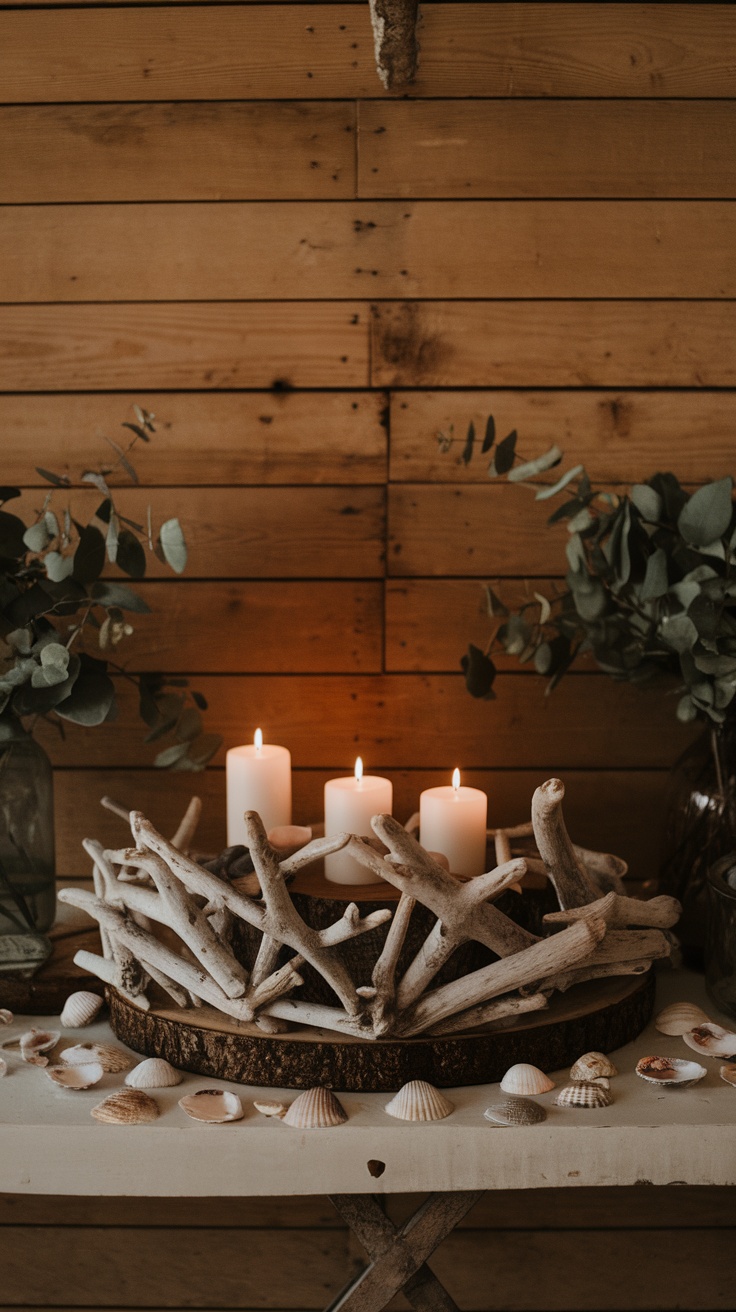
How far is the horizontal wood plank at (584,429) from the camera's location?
1179 millimetres

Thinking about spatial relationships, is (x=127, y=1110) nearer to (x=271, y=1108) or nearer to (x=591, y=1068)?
(x=271, y=1108)

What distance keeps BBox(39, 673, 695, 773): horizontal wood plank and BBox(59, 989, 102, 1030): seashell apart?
0.33m

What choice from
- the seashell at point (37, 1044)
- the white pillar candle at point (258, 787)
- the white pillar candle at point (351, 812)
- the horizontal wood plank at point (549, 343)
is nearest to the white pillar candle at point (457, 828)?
the white pillar candle at point (351, 812)

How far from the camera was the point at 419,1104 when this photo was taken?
78cm

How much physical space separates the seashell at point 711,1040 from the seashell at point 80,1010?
51 centimetres

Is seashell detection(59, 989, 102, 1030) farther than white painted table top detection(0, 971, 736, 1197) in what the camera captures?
Yes

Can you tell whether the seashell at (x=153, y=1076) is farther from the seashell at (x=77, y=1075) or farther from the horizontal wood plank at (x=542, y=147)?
the horizontal wood plank at (x=542, y=147)

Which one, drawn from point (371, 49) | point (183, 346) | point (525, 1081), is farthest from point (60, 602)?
point (371, 49)

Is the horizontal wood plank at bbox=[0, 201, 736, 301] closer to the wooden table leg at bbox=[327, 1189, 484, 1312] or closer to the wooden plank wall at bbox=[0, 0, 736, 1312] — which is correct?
the wooden plank wall at bbox=[0, 0, 736, 1312]

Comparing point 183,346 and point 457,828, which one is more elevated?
point 183,346

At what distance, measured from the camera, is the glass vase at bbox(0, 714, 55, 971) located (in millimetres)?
1014

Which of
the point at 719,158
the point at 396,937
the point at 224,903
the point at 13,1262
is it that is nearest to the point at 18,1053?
the point at 224,903

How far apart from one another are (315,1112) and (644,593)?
0.53 meters

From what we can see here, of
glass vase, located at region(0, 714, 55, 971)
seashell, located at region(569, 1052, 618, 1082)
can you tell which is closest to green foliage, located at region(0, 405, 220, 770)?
glass vase, located at region(0, 714, 55, 971)
